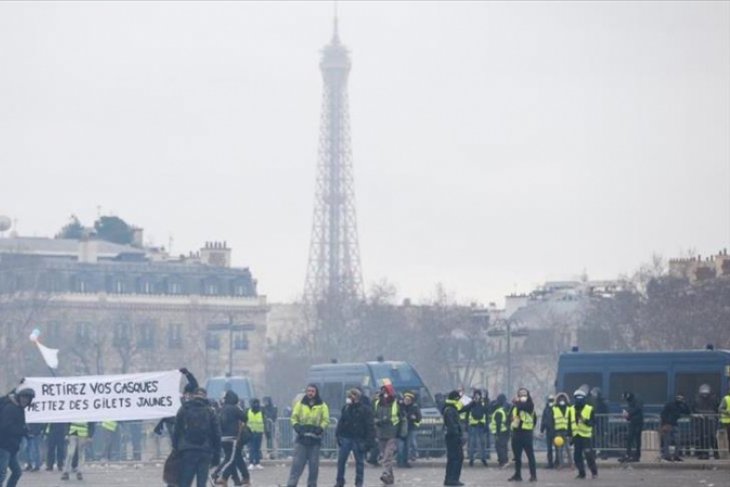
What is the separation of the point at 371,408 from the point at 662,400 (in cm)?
1510

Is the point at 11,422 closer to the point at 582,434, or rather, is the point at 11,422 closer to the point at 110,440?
the point at 582,434

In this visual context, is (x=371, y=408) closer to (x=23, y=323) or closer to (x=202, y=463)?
(x=202, y=463)

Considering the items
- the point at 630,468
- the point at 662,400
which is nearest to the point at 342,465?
the point at 630,468

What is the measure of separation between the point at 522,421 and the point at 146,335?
115244 mm

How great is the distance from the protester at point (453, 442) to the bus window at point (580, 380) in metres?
15.2

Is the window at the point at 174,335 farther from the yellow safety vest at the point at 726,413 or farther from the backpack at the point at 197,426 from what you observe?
the backpack at the point at 197,426

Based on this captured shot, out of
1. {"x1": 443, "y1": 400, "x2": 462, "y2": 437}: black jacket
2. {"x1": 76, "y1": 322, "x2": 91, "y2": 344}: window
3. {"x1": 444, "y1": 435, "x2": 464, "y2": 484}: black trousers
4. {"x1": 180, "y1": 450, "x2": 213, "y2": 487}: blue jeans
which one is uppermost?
{"x1": 76, "y1": 322, "x2": 91, "y2": 344}: window

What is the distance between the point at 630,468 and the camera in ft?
182

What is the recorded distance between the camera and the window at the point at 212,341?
16414 centimetres

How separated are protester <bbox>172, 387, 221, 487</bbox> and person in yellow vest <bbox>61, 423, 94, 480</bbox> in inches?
560

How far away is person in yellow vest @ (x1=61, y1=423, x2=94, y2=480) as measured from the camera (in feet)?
176

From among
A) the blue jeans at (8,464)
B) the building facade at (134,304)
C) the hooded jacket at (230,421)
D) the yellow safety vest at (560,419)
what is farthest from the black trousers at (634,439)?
the building facade at (134,304)

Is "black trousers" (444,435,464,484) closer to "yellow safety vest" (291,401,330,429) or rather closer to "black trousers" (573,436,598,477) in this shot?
"black trousers" (573,436,598,477)

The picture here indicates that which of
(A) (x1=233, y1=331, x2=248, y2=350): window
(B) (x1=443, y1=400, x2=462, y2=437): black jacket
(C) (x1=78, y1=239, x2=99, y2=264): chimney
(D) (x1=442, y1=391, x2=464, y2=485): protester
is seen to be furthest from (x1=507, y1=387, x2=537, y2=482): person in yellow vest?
(A) (x1=233, y1=331, x2=248, y2=350): window
